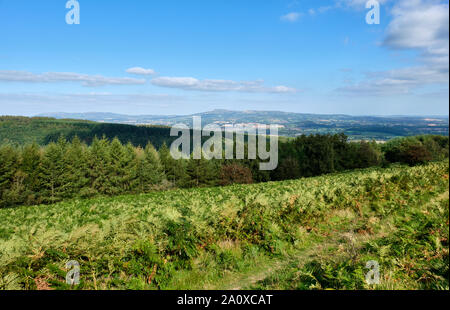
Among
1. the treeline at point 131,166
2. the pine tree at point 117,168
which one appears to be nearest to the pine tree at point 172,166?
the treeline at point 131,166

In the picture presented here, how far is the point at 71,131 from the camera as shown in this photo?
149 metres

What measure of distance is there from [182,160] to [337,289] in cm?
5472

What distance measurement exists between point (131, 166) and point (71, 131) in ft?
401

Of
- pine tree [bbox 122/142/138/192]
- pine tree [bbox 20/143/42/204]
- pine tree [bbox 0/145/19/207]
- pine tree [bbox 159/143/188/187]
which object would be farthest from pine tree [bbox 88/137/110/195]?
pine tree [bbox 159/143/188/187]

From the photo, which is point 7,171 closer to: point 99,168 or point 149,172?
point 99,168

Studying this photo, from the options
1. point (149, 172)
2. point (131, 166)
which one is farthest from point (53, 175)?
point (149, 172)

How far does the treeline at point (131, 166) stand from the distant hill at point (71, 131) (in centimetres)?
7971

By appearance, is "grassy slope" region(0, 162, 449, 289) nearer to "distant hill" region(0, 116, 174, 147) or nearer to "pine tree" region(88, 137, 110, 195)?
"pine tree" region(88, 137, 110, 195)

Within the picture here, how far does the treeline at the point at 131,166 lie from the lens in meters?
40.4

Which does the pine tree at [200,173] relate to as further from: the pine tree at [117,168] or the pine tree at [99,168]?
the pine tree at [99,168]

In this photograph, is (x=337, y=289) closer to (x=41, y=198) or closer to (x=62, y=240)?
(x=62, y=240)

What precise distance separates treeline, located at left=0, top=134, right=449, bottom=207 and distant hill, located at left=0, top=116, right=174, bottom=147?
262ft
